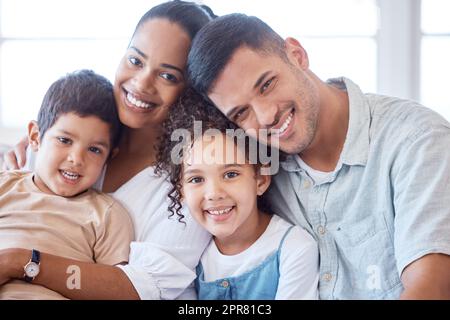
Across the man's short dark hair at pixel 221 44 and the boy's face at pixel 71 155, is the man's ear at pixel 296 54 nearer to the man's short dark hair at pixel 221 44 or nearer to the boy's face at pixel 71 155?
the man's short dark hair at pixel 221 44

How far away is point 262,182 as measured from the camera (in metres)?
1.15

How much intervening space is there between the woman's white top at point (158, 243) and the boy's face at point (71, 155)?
3.7 inches

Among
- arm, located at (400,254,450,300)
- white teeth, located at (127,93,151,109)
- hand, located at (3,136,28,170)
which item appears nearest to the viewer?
arm, located at (400,254,450,300)

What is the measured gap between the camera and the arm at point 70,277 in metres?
1.03

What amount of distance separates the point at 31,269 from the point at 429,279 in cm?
70

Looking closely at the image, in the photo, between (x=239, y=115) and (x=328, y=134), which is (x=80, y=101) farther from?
(x=328, y=134)

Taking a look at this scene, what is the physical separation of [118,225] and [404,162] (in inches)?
22.5

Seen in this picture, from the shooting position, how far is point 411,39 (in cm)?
166

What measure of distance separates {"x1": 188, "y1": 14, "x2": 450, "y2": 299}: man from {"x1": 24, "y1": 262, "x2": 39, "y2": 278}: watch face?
46 centimetres

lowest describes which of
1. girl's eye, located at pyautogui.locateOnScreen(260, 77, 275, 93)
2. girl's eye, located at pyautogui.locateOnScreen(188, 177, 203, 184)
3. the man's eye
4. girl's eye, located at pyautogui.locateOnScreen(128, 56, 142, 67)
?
girl's eye, located at pyautogui.locateOnScreen(188, 177, 203, 184)

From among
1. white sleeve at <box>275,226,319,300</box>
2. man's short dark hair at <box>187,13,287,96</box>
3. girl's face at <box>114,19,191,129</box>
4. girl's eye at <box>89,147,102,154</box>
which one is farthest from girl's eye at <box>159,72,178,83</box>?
white sleeve at <box>275,226,319,300</box>

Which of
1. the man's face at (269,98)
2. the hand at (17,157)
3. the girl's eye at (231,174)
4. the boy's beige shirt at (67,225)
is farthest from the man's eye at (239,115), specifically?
the hand at (17,157)

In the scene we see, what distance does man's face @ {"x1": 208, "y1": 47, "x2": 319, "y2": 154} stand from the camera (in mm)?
1059

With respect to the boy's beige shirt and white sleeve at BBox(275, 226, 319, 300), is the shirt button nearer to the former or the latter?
white sleeve at BBox(275, 226, 319, 300)
